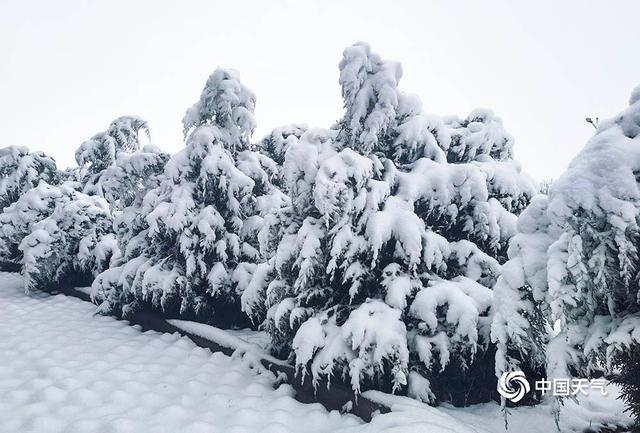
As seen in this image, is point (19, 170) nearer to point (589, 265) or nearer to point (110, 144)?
point (110, 144)

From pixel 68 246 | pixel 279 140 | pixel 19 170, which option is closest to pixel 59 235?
pixel 68 246

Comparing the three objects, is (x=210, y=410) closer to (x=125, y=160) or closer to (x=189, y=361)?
(x=189, y=361)

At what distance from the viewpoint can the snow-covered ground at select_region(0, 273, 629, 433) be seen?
13.7ft

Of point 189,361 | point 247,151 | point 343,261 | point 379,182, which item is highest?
point 247,151

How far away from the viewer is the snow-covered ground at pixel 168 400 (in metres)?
4.17

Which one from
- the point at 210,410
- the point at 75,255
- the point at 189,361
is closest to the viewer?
the point at 210,410

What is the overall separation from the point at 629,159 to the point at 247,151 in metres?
6.74

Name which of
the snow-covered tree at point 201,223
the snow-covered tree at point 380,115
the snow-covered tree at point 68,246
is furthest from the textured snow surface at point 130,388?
the snow-covered tree at point 380,115

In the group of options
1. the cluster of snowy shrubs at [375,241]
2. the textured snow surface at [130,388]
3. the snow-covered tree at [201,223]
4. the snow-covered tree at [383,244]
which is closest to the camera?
the cluster of snowy shrubs at [375,241]

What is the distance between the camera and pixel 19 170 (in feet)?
38.5

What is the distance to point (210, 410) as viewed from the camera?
471cm

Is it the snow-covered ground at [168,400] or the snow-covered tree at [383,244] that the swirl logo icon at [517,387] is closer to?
the snow-covered ground at [168,400]

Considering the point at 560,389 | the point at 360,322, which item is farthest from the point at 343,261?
the point at 560,389

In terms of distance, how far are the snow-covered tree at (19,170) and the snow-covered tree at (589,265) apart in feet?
44.2
